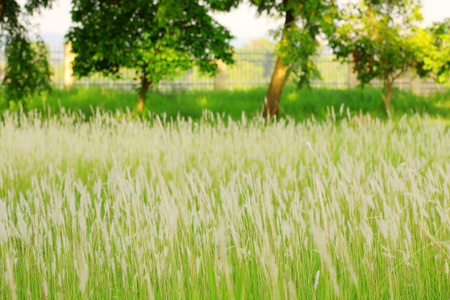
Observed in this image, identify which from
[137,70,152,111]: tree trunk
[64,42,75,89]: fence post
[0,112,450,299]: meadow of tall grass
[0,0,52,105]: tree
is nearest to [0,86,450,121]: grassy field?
[137,70,152,111]: tree trunk

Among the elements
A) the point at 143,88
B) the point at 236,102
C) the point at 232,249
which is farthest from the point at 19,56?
the point at 232,249

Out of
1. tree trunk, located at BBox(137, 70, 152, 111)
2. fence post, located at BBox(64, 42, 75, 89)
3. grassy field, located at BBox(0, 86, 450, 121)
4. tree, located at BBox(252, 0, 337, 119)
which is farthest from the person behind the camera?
fence post, located at BBox(64, 42, 75, 89)

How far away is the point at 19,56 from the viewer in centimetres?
1406

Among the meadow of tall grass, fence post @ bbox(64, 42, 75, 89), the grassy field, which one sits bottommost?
the meadow of tall grass

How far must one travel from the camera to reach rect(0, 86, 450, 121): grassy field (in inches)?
654

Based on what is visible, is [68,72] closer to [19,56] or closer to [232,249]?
[19,56]

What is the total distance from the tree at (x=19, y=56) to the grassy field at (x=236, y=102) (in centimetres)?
181

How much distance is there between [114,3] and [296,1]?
4.59 metres

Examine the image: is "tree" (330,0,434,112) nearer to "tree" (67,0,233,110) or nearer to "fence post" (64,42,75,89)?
"tree" (67,0,233,110)

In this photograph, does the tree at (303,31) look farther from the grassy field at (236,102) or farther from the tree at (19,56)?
the tree at (19,56)

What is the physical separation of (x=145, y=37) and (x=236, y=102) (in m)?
4.96

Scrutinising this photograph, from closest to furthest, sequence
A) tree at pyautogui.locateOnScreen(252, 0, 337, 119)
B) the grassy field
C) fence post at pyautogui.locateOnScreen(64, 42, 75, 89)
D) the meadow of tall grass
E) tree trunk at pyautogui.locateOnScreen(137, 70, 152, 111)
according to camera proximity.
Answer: the meadow of tall grass → tree at pyautogui.locateOnScreen(252, 0, 337, 119) → tree trunk at pyautogui.locateOnScreen(137, 70, 152, 111) → the grassy field → fence post at pyautogui.locateOnScreen(64, 42, 75, 89)

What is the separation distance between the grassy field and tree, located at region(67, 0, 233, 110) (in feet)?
6.87

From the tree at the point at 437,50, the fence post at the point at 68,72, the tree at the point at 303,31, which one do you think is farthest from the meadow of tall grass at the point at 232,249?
the fence post at the point at 68,72
